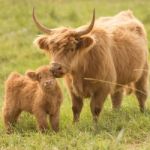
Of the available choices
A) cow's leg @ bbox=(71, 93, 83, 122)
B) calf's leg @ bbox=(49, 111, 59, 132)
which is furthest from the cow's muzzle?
cow's leg @ bbox=(71, 93, 83, 122)

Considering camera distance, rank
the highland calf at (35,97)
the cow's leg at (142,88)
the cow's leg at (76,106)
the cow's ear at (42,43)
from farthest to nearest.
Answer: the cow's leg at (142,88) → the cow's leg at (76,106) → the cow's ear at (42,43) → the highland calf at (35,97)

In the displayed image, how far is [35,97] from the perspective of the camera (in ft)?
24.7

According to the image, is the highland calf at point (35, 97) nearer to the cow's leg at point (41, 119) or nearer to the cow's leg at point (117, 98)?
the cow's leg at point (41, 119)

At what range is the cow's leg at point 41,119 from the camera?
742 cm

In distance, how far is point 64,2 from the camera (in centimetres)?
2161

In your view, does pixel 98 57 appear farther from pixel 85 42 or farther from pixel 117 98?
pixel 117 98

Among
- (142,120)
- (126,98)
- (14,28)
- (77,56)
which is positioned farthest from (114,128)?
(14,28)

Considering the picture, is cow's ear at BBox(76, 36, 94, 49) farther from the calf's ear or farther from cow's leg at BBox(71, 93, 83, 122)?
cow's leg at BBox(71, 93, 83, 122)

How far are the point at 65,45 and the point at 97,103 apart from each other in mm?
1079

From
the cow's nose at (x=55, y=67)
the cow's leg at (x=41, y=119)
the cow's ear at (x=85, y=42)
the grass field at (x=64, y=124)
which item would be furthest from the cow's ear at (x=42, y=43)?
the grass field at (x=64, y=124)

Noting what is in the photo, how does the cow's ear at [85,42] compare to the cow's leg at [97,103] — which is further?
the cow's leg at [97,103]

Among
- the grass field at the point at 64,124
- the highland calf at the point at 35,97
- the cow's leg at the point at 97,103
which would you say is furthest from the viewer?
the cow's leg at the point at 97,103

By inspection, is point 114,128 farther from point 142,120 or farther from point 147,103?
point 147,103

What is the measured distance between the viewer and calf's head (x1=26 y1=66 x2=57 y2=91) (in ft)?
23.7
